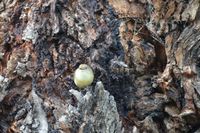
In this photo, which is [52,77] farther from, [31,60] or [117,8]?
[117,8]

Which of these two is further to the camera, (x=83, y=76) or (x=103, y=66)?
(x=103, y=66)

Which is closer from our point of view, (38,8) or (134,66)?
(134,66)

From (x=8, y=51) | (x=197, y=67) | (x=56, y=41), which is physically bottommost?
(x=8, y=51)

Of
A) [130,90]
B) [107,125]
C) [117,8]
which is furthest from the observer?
[117,8]

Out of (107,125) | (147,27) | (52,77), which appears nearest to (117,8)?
(147,27)
